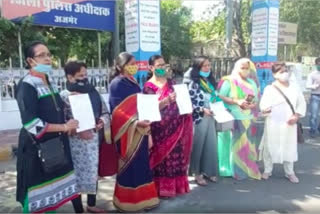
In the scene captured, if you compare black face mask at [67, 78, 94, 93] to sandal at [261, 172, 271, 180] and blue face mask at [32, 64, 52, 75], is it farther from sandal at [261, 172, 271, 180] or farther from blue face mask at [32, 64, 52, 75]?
sandal at [261, 172, 271, 180]

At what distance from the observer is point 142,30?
7398mm

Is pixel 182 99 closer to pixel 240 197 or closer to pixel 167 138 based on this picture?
pixel 167 138

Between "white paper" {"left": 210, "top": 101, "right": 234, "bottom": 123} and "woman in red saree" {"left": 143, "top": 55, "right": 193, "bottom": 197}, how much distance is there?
17.3 inches

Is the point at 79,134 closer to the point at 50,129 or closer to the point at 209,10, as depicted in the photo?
the point at 50,129

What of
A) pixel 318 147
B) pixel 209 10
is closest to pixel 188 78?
pixel 318 147

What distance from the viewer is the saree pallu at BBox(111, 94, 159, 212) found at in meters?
3.58

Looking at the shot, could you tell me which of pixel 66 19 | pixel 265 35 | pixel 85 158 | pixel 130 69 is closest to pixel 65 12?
Result: pixel 66 19

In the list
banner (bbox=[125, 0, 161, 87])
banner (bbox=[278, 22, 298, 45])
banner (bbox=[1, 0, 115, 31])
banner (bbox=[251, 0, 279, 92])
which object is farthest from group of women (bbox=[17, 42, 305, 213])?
banner (bbox=[278, 22, 298, 45])

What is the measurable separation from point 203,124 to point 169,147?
2.45ft

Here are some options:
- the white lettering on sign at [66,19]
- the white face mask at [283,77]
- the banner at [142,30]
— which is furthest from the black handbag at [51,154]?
the white lettering on sign at [66,19]

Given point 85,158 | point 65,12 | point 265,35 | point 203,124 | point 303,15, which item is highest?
point 303,15

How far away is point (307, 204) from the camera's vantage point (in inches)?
158

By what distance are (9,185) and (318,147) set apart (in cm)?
527

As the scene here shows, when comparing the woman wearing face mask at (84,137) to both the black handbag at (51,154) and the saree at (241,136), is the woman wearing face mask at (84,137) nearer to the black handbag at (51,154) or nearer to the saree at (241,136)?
the black handbag at (51,154)
